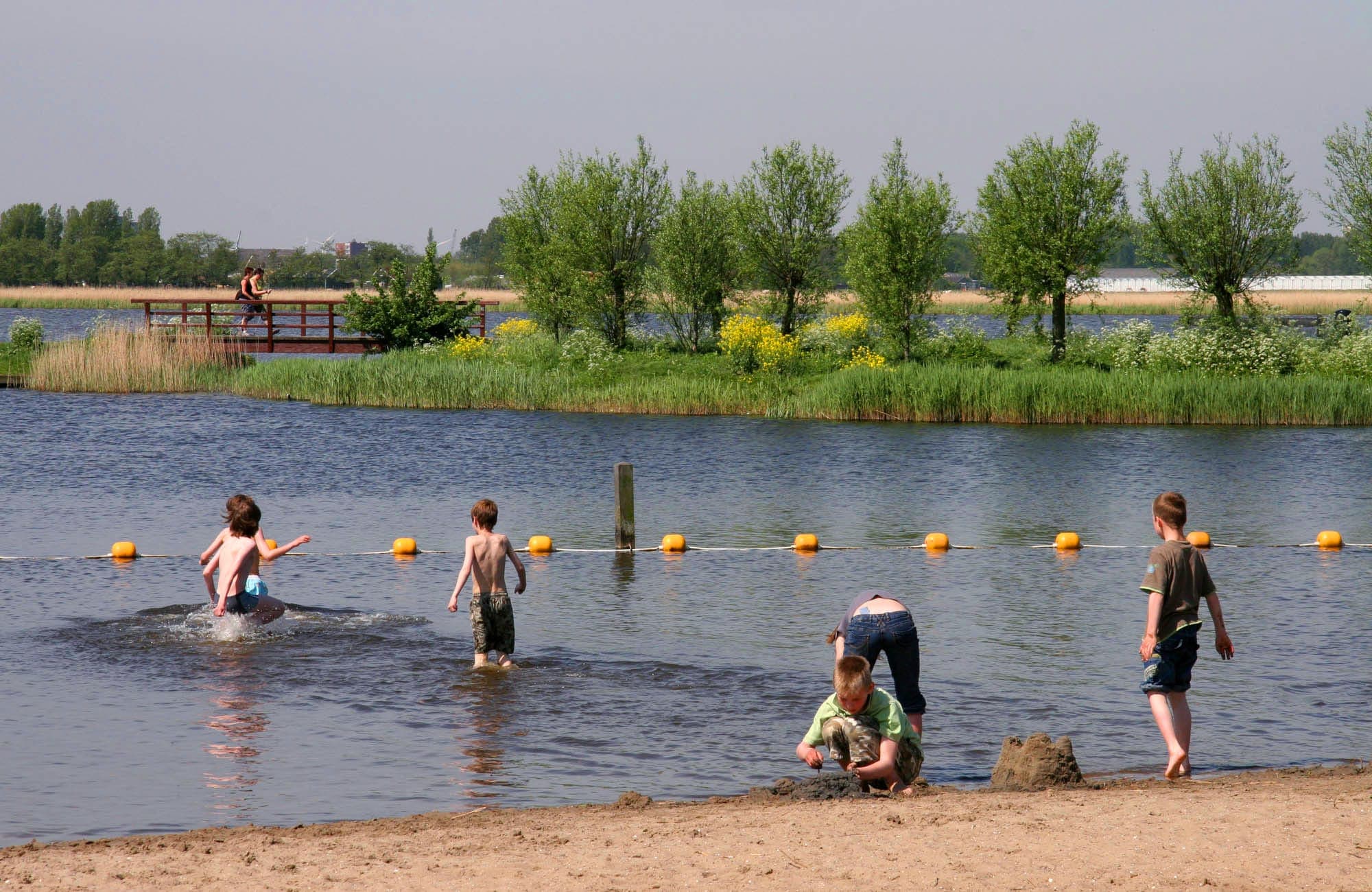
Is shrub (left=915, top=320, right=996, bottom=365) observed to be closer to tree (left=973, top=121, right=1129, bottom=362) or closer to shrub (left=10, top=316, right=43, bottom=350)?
tree (left=973, top=121, right=1129, bottom=362)

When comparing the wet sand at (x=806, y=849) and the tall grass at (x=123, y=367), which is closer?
the wet sand at (x=806, y=849)

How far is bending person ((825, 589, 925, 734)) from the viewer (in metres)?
8.54

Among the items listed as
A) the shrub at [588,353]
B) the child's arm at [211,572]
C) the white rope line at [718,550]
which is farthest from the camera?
the shrub at [588,353]

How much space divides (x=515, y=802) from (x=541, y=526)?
13408mm

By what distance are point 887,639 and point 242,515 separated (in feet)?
21.6

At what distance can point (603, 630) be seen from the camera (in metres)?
14.3

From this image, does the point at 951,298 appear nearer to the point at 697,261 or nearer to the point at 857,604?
the point at 697,261

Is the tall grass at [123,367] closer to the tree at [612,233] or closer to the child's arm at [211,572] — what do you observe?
the tree at [612,233]

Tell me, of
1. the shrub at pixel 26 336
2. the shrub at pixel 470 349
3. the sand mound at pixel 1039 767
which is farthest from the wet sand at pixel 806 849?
the shrub at pixel 26 336

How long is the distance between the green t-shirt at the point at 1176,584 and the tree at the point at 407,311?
1718 inches

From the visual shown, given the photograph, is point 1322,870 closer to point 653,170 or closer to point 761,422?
point 761,422

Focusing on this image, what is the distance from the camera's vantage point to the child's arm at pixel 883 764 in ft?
26.6

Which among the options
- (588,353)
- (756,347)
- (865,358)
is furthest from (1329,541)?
(588,353)

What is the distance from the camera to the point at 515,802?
346 inches
